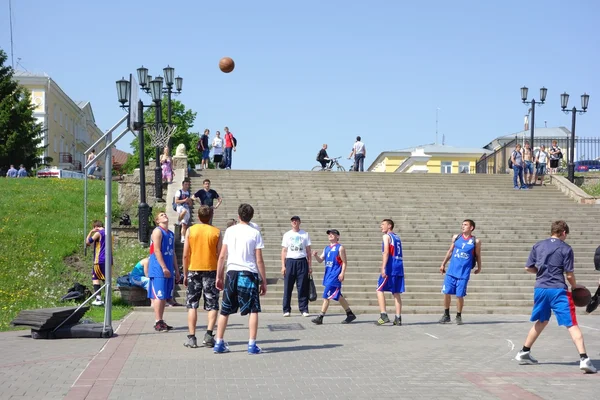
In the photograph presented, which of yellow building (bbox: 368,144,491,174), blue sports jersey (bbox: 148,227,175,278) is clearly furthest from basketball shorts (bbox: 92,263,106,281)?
yellow building (bbox: 368,144,491,174)

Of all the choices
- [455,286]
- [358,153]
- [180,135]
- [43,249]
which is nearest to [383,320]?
[455,286]

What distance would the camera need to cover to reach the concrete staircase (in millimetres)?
17422

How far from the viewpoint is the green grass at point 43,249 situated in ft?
52.4

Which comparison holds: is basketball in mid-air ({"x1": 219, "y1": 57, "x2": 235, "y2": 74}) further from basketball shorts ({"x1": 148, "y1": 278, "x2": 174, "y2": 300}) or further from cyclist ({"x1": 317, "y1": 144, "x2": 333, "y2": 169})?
cyclist ({"x1": 317, "y1": 144, "x2": 333, "y2": 169})

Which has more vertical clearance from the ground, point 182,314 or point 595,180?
point 595,180

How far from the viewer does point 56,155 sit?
84.2m

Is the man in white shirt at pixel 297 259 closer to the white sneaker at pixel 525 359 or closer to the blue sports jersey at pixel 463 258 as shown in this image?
the blue sports jersey at pixel 463 258

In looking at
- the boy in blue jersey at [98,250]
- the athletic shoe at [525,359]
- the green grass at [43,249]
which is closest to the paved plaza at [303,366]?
the athletic shoe at [525,359]

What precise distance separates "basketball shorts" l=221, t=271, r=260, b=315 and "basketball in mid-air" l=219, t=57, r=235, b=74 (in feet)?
42.2

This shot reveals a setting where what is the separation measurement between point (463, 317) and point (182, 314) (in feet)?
16.5

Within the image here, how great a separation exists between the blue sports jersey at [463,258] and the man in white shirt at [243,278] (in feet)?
15.2

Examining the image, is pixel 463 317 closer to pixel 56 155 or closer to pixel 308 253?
pixel 308 253

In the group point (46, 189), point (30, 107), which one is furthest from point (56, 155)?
point (46, 189)

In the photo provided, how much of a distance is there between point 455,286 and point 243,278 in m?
4.86
